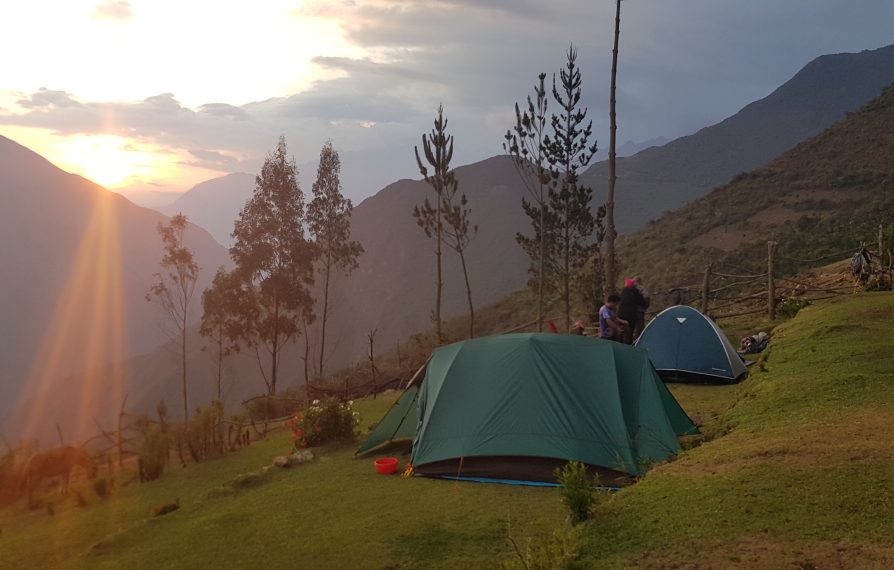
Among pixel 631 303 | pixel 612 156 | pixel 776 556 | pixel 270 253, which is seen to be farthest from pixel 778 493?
pixel 270 253

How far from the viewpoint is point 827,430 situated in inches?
269

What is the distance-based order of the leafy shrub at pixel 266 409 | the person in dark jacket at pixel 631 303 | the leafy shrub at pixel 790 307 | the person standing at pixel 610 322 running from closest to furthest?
the person standing at pixel 610 322 < the person in dark jacket at pixel 631 303 < the leafy shrub at pixel 790 307 < the leafy shrub at pixel 266 409

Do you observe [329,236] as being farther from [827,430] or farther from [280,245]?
[827,430]

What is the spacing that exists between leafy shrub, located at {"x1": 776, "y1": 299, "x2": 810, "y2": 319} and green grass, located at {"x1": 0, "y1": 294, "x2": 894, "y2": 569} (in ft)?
18.4

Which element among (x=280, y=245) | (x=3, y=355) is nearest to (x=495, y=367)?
(x=280, y=245)

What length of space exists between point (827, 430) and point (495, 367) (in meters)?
4.10

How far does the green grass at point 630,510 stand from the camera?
4.68 meters

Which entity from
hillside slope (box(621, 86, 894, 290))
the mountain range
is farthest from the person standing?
the mountain range

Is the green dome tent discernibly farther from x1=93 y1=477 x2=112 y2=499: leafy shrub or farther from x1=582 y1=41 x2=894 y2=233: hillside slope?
x1=582 y1=41 x2=894 y2=233: hillside slope

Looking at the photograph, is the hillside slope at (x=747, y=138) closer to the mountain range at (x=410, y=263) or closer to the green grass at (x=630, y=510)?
the mountain range at (x=410, y=263)

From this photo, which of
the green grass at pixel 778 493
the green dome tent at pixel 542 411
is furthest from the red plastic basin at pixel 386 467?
the green grass at pixel 778 493

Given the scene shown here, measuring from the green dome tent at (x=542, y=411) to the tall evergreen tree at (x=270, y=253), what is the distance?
24.6m

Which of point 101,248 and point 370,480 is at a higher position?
point 101,248

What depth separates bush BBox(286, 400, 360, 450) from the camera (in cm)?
1200
